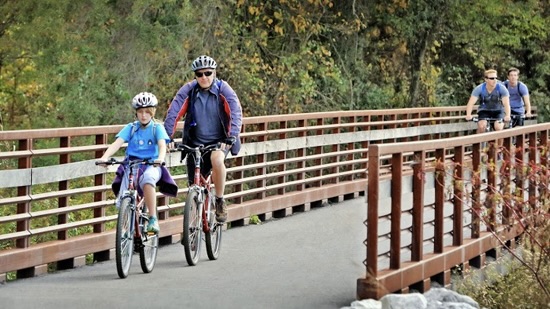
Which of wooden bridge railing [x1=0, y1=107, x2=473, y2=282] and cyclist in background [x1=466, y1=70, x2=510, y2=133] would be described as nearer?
wooden bridge railing [x1=0, y1=107, x2=473, y2=282]

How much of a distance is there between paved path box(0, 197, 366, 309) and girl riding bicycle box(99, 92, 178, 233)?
70cm

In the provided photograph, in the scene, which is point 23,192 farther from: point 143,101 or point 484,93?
point 484,93

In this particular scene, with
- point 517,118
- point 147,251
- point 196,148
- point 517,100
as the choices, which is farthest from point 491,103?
point 147,251

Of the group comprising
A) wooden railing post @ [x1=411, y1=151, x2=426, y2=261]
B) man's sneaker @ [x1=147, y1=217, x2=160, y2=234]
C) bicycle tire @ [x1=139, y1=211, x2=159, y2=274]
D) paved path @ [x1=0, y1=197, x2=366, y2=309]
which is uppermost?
wooden railing post @ [x1=411, y1=151, x2=426, y2=261]

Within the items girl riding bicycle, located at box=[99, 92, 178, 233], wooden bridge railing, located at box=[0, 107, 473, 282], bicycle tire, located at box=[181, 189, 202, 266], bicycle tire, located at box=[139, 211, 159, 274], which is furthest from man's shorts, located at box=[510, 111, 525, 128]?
girl riding bicycle, located at box=[99, 92, 178, 233]

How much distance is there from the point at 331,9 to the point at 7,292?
20811mm

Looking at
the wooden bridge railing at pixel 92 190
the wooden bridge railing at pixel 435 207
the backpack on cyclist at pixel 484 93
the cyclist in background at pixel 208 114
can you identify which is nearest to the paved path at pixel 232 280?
the wooden bridge railing at pixel 92 190

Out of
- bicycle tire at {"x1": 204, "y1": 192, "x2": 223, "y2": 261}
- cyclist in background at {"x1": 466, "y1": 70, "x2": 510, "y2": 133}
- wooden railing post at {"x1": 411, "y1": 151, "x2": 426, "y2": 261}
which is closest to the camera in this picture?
wooden railing post at {"x1": 411, "y1": 151, "x2": 426, "y2": 261}

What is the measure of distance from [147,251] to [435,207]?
8.18 ft

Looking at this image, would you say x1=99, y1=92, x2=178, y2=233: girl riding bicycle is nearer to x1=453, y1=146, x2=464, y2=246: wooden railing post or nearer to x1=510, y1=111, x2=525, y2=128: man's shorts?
x1=453, y1=146, x2=464, y2=246: wooden railing post

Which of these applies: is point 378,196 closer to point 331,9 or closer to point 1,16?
point 1,16

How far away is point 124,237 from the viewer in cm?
1220

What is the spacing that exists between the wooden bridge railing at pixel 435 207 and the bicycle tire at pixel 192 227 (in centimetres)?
171

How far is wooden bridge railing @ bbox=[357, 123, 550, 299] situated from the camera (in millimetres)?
10680
